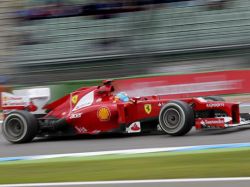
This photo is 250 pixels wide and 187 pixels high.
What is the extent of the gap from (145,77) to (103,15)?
6.39 m

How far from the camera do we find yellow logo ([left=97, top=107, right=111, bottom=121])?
27.3ft

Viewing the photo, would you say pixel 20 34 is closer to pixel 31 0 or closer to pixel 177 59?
pixel 31 0

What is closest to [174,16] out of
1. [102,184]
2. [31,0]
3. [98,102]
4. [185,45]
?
[185,45]

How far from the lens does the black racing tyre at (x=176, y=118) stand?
24.9ft

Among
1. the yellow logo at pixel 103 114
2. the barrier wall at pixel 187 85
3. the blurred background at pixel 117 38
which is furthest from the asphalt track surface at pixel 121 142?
the blurred background at pixel 117 38

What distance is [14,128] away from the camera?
898 cm

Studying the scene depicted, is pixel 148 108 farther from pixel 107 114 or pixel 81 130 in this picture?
pixel 81 130

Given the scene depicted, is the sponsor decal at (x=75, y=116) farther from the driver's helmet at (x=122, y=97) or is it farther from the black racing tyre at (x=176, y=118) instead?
the black racing tyre at (x=176, y=118)

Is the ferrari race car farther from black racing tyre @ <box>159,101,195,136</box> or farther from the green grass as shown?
the green grass

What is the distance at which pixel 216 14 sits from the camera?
61.0 feet

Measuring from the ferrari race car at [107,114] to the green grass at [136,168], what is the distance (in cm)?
135

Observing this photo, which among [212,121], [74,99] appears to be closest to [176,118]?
[212,121]

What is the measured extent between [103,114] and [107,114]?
0.25ft

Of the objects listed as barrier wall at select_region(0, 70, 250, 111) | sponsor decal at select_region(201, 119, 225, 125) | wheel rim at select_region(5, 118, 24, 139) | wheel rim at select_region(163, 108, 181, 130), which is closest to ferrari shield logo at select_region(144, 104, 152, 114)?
wheel rim at select_region(163, 108, 181, 130)
